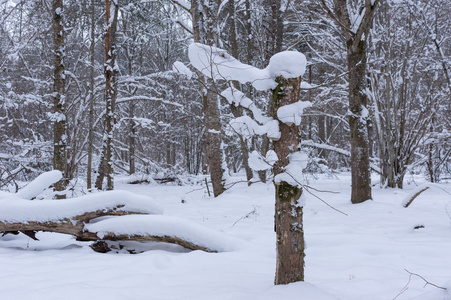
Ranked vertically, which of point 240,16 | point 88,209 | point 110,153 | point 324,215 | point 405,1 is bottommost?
point 324,215

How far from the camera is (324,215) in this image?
5.66 m

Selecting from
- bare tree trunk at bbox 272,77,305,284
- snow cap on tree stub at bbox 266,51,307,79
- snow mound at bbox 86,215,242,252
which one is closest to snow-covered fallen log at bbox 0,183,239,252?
snow mound at bbox 86,215,242,252

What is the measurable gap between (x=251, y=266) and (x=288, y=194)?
4.03 ft

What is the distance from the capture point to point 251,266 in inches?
120

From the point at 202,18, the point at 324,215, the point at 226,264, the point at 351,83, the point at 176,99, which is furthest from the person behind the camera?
the point at 176,99

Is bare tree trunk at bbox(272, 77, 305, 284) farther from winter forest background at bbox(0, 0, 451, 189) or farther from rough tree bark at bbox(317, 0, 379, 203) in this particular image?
rough tree bark at bbox(317, 0, 379, 203)

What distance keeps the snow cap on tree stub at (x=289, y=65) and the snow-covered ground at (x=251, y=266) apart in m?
1.53

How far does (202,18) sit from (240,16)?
4.89 meters

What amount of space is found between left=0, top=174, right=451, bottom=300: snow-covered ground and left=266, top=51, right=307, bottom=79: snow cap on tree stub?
153 cm

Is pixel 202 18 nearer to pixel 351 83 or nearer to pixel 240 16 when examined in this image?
pixel 351 83

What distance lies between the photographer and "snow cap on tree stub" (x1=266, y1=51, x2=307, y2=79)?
2.15 metres

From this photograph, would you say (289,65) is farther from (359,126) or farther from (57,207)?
(359,126)

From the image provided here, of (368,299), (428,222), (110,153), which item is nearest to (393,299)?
(368,299)

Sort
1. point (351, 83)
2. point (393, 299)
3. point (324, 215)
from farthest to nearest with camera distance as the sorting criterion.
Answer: point (351, 83), point (324, 215), point (393, 299)
